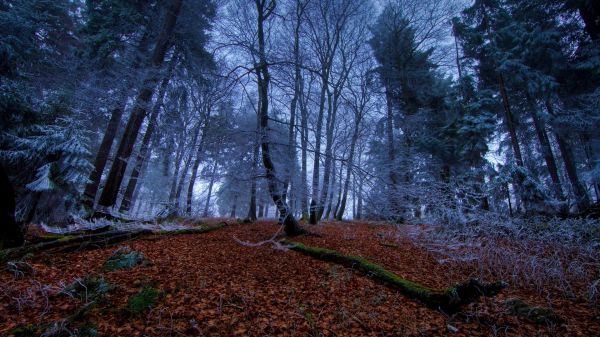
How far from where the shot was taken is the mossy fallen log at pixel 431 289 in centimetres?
281

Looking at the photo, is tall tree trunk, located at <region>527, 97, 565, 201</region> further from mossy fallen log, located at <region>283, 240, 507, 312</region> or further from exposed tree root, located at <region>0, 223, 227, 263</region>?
exposed tree root, located at <region>0, 223, 227, 263</region>

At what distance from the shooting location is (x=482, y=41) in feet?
39.5

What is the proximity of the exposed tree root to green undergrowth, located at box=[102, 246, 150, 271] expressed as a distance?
41.7 inches

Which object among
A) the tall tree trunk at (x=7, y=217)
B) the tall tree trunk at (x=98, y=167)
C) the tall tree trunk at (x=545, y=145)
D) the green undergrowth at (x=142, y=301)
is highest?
the tall tree trunk at (x=545, y=145)

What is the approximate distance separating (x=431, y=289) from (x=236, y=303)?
107 inches

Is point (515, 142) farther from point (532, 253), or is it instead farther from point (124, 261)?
point (124, 261)

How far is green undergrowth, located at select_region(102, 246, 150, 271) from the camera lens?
3735mm

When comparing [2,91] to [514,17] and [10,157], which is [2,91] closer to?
[10,157]

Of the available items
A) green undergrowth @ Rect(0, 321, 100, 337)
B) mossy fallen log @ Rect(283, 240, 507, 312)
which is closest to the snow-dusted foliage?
mossy fallen log @ Rect(283, 240, 507, 312)

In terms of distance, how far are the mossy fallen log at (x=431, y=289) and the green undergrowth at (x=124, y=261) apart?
10.6 feet

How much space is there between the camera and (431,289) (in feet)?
11.5

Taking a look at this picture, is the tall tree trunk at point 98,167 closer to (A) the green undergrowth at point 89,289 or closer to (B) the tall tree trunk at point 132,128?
(B) the tall tree trunk at point 132,128

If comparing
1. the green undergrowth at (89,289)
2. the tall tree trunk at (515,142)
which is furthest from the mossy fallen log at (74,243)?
the tall tree trunk at (515,142)

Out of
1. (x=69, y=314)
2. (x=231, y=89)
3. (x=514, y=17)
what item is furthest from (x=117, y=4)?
(x=514, y=17)
